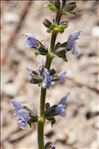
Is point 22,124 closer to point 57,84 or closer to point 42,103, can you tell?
point 42,103

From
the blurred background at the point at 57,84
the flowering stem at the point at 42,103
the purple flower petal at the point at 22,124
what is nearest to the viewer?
the flowering stem at the point at 42,103

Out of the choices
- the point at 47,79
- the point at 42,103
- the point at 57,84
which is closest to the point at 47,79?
the point at 47,79

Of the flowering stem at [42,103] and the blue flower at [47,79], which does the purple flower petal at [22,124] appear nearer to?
the flowering stem at [42,103]

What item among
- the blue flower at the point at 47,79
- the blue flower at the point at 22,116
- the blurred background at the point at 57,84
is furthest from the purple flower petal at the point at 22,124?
the blurred background at the point at 57,84

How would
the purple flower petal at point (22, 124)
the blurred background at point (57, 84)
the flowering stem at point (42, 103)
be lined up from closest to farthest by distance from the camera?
the flowering stem at point (42, 103)
the purple flower petal at point (22, 124)
the blurred background at point (57, 84)

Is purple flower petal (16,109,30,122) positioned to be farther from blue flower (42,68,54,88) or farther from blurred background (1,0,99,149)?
blurred background (1,0,99,149)

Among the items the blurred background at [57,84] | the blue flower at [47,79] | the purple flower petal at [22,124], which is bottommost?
the purple flower petal at [22,124]

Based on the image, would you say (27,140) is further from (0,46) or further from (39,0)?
(39,0)

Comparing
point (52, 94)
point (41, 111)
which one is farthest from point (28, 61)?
point (41, 111)

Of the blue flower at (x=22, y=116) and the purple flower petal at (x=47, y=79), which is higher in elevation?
the purple flower petal at (x=47, y=79)
